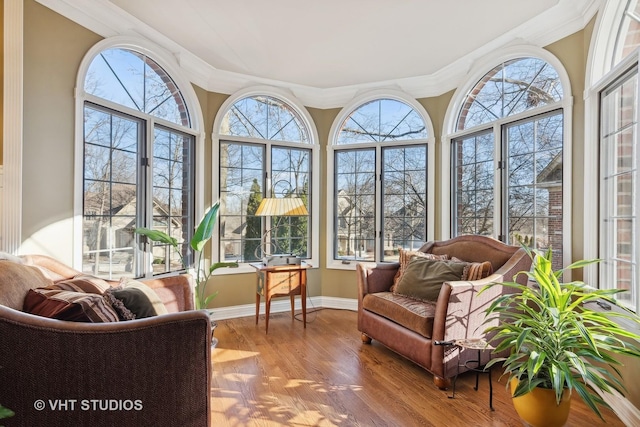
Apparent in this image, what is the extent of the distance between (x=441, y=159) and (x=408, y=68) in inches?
41.0

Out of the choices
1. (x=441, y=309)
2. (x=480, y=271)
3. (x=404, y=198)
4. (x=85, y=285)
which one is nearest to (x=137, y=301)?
(x=85, y=285)

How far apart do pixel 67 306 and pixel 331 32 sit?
271cm

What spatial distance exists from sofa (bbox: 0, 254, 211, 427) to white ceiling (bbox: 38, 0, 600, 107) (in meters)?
2.30

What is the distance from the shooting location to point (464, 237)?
3.19 metres

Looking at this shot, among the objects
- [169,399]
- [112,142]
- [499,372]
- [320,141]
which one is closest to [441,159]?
[320,141]

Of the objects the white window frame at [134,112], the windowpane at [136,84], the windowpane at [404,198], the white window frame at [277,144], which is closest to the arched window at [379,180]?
the windowpane at [404,198]

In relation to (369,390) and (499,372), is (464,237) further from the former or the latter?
(369,390)

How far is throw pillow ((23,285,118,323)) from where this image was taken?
1324mm

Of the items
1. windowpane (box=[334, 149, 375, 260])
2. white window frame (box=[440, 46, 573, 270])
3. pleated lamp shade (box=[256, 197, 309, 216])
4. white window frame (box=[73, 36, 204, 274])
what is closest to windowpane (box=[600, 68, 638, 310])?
white window frame (box=[440, 46, 573, 270])

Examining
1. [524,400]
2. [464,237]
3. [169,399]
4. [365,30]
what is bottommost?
[524,400]

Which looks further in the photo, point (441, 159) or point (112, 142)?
point (441, 159)

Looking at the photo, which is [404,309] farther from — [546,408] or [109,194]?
[109,194]

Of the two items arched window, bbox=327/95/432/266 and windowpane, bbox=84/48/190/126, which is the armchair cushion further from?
windowpane, bbox=84/48/190/126

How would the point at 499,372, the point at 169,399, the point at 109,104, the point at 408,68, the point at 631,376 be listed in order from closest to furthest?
the point at 169,399
the point at 631,376
the point at 499,372
the point at 109,104
the point at 408,68
